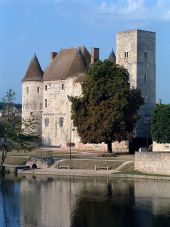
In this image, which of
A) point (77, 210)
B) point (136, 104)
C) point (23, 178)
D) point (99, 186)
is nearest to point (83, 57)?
point (136, 104)

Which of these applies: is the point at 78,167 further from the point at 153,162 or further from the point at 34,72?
the point at 34,72

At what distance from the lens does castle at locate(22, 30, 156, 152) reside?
67562 mm

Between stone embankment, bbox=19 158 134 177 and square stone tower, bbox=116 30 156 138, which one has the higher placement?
square stone tower, bbox=116 30 156 138

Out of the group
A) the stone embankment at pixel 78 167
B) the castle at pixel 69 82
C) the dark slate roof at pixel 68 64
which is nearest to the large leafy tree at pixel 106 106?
the stone embankment at pixel 78 167

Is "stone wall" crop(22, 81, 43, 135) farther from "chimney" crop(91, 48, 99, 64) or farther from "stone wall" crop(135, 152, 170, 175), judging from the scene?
"stone wall" crop(135, 152, 170, 175)

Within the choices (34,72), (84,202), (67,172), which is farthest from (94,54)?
(84,202)

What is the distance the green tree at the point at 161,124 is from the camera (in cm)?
5844

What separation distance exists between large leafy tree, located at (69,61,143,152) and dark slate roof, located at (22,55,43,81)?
16723 millimetres

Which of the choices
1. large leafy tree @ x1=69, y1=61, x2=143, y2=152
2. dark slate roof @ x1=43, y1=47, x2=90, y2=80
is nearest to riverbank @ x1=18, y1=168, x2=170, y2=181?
large leafy tree @ x1=69, y1=61, x2=143, y2=152

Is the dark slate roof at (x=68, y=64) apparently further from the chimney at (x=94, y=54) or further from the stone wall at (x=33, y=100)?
the stone wall at (x=33, y=100)

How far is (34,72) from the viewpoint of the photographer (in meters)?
78.8

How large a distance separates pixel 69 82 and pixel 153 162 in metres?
22.8

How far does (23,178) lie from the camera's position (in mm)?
51188

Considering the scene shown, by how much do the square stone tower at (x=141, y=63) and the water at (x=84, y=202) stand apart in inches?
753
